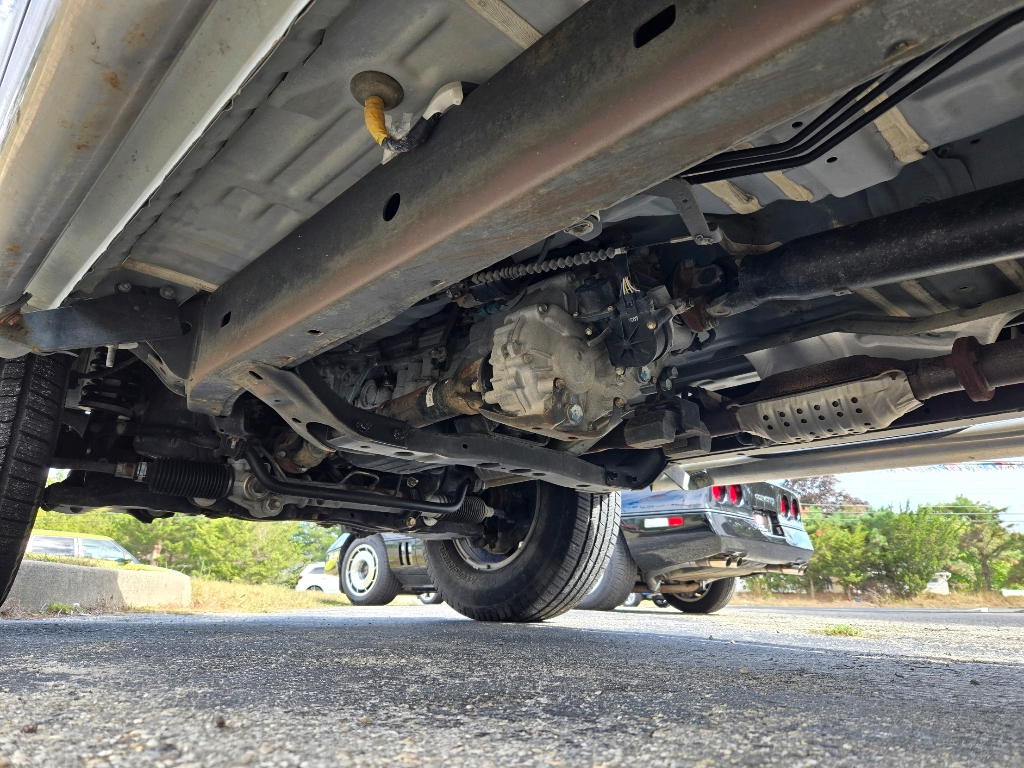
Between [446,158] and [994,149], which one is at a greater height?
[994,149]

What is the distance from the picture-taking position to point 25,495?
2.23 metres

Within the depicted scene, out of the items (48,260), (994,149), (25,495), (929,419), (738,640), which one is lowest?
(738,640)

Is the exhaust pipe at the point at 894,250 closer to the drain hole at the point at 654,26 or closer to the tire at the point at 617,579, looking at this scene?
the drain hole at the point at 654,26

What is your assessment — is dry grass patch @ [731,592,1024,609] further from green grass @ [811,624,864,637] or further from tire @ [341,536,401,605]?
green grass @ [811,624,864,637]

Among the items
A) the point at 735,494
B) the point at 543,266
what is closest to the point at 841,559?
the point at 735,494

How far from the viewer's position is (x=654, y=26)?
3.28ft

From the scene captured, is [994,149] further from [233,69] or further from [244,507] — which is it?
[244,507]

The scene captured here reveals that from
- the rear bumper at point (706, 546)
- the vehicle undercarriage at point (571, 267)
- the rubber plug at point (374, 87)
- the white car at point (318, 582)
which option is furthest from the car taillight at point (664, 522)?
the white car at point (318, 582)

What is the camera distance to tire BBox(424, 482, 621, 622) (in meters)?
3.31

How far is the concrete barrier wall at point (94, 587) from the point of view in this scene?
184 inches

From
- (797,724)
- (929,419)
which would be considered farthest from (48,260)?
(929,419)

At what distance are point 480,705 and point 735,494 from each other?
4.67 metres

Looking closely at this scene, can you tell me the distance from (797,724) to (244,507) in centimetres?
244

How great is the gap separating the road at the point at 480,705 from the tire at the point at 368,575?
462cm
